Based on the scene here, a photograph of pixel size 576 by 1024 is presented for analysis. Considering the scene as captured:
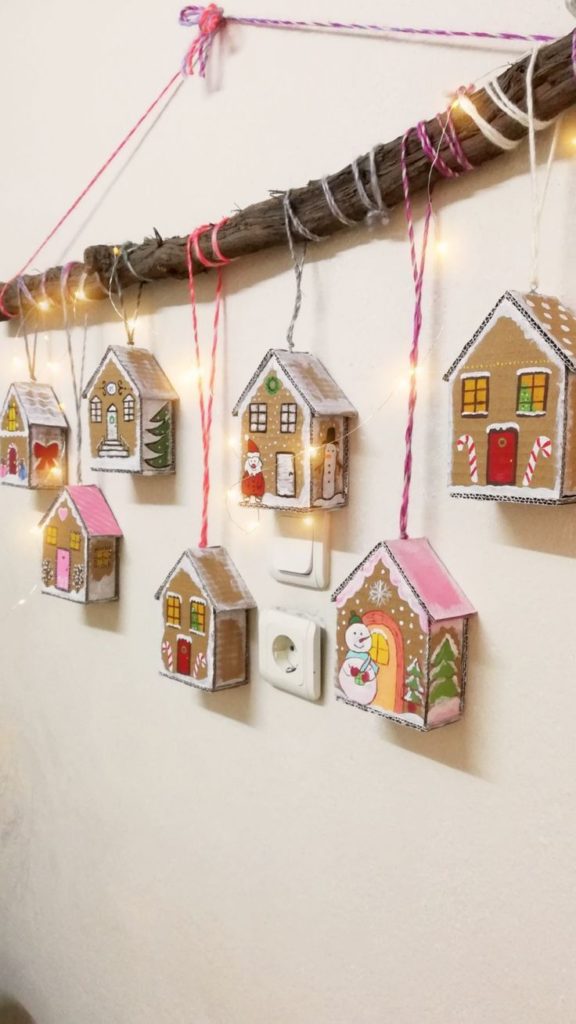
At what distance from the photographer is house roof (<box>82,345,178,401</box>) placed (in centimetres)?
95

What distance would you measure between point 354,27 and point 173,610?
2.08 feet

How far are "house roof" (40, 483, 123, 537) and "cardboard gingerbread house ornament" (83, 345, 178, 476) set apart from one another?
92mm

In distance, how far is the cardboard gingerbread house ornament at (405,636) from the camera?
0.64m

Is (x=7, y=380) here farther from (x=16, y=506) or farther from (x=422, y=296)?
(x=422, y=296)

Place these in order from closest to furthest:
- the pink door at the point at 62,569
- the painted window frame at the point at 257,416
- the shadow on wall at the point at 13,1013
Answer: the painted window frame at the point at 257,416 → the pink door at the point at 62,569 → the shadow on wall at the point at 13,1013

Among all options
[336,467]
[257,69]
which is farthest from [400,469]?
[257,69]

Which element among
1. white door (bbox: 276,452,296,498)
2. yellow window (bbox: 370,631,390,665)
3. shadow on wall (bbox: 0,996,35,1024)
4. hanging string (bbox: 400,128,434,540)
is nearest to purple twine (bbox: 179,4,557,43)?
hanging string (bbox: 400,128,434,540)

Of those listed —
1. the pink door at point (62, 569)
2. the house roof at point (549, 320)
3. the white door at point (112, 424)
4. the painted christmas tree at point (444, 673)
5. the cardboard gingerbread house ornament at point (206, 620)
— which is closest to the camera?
the house roof at point (549, 320)

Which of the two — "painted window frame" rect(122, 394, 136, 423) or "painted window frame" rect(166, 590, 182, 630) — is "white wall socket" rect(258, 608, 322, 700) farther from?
"painted window frame" rect(122, 394, 136, 423)

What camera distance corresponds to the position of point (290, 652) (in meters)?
0.85

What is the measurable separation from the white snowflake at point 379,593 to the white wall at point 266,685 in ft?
0.24

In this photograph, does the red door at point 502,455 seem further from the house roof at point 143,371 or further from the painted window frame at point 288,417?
the house roof at point 143,371

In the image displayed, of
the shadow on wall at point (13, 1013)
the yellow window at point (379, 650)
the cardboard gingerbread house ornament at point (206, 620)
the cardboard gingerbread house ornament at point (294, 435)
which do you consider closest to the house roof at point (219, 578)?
the cardboard gingerbread house ornament at point (206, 620)

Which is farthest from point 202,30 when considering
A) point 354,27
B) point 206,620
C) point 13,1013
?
point 13,1013
